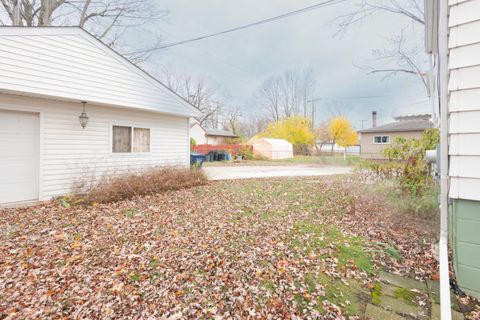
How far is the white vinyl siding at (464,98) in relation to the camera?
213 cm

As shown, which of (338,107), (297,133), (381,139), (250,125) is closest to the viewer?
(381,139)

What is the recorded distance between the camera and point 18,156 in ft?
18.5

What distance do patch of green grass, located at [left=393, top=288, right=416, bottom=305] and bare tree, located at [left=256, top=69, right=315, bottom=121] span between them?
3662 cm

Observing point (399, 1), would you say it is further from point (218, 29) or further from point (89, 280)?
point (89, 280)

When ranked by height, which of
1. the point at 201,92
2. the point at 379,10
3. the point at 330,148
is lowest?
the point at 330,148

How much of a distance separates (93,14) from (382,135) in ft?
83.8

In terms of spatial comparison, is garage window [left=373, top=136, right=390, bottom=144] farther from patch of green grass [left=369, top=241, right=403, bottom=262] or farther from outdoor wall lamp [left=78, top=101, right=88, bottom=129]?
outdoor wall lamp [left=78, top=101, right=88, bottom=129]

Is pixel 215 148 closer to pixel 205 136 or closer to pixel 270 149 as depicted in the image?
pixel 270 149

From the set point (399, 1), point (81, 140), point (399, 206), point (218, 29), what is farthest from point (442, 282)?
point (218, 29)

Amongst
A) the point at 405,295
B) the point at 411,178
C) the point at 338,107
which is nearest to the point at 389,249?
the point at 405,295

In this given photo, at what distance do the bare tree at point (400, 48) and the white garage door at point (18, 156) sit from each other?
941cm

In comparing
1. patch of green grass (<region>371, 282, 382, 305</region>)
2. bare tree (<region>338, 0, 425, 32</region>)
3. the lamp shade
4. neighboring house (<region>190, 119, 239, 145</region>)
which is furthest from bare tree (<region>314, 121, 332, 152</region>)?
patch of green grass (<region>371, 282, 382, 305</region>)

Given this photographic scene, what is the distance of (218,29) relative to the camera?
1041 centimetres

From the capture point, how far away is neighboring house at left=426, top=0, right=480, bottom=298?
7.00ft
